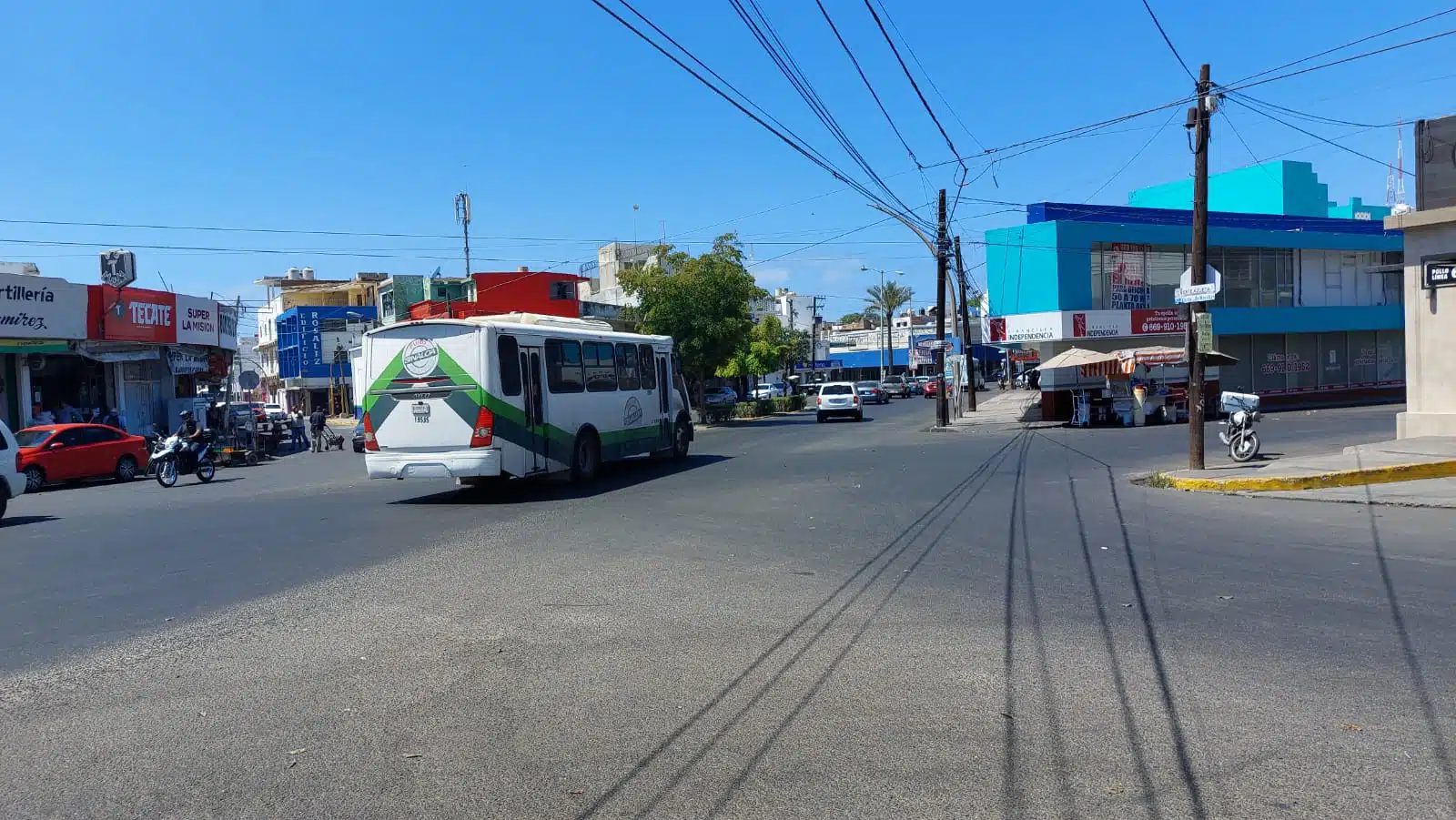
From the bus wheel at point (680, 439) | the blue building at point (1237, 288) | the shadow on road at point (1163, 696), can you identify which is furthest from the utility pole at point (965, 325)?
the shadow on road at point (1163, 696)

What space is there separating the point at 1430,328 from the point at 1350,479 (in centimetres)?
678

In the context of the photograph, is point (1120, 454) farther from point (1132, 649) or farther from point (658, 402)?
point (1132, 649)

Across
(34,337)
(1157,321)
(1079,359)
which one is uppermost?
(34,337)

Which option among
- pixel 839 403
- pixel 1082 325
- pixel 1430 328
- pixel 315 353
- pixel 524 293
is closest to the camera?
pixel 1430 328

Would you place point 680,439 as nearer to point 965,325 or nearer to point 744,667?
point 744,667

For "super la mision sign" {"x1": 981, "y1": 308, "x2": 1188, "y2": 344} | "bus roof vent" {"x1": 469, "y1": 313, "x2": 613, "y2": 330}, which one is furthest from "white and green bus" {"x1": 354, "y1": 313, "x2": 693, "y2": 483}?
"super la mision sign" {"x1": 981, "y1": 308, "x2": 1188, "y2": 344}

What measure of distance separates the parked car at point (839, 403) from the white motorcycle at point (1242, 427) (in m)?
24.1

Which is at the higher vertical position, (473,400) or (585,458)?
(473,400)

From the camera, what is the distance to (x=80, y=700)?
6.32 metres

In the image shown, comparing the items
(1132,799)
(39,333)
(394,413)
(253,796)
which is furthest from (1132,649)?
(39,333)

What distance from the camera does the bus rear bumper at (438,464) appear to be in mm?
16266

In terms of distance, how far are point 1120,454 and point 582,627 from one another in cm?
1866

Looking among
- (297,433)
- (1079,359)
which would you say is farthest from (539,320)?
(297,433)

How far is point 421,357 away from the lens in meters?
16.6
